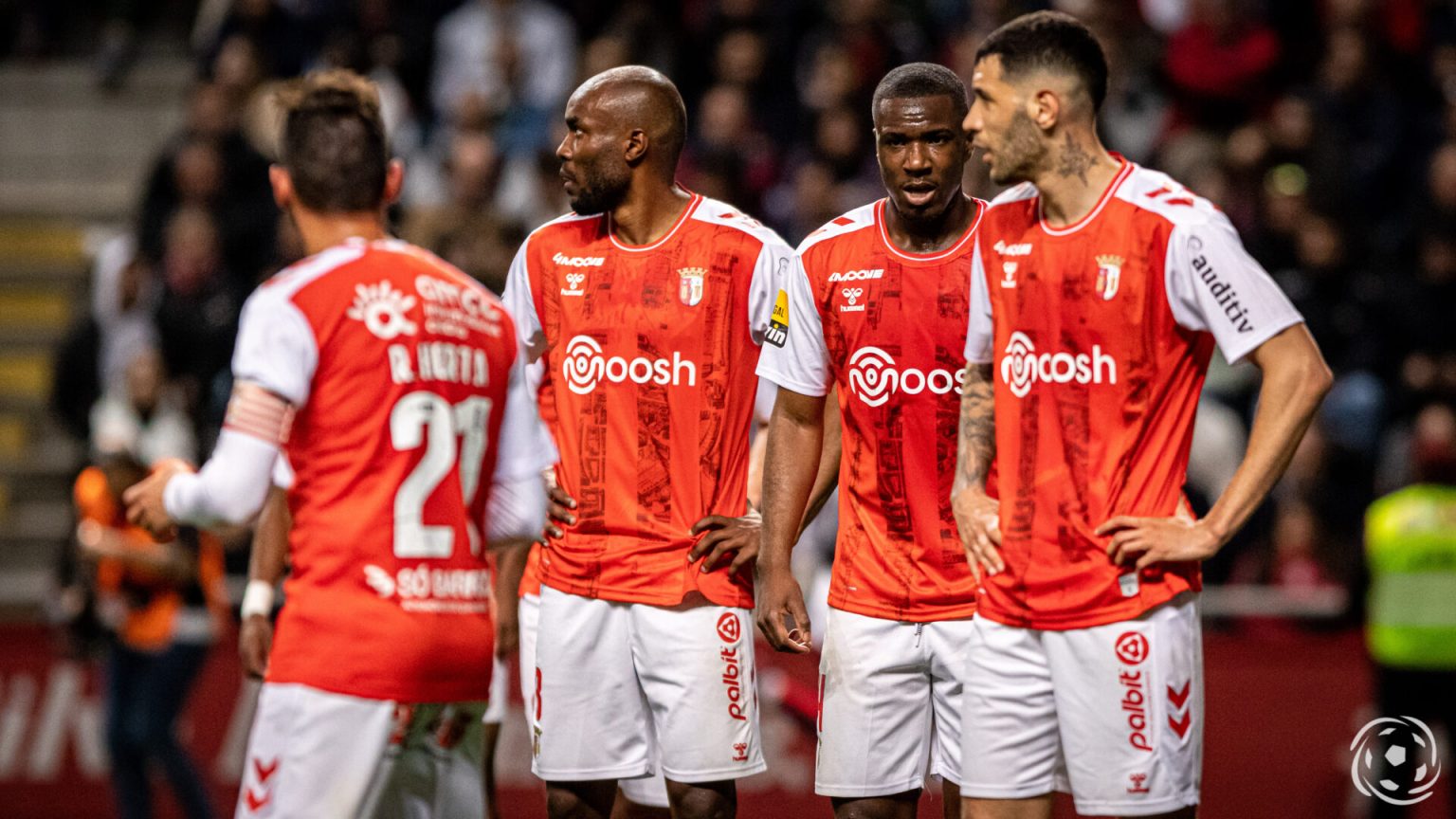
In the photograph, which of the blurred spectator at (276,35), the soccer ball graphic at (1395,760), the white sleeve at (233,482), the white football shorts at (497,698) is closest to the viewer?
the white sleeve at (233,482)

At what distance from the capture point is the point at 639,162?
250 inches

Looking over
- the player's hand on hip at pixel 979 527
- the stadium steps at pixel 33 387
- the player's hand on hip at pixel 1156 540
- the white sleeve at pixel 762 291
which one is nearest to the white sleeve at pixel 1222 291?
the player's hand on hip at pixel 1156 540

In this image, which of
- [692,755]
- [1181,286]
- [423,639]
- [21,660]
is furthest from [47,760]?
[1181,286]

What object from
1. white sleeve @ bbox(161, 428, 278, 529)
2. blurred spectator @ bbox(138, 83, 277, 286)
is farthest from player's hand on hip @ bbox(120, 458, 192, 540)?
blurred spectator @ bbox(138, 83, 277, 286)

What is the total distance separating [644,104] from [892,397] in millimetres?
1340

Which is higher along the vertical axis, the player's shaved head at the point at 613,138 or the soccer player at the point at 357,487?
the player's shaved head at the point at 613,138

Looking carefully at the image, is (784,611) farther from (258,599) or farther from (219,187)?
(219,187)

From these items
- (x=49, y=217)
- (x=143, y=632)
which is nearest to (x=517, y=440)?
(x=143, y=632)

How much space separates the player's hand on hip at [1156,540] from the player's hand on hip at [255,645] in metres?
2.43

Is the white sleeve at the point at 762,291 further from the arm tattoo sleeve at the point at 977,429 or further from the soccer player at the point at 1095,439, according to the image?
the soccer player at the point at 1095,439

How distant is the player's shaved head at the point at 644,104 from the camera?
6.33m

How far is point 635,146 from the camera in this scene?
6.34m

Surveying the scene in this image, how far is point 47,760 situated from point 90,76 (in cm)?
809

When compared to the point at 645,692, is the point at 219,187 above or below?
above
